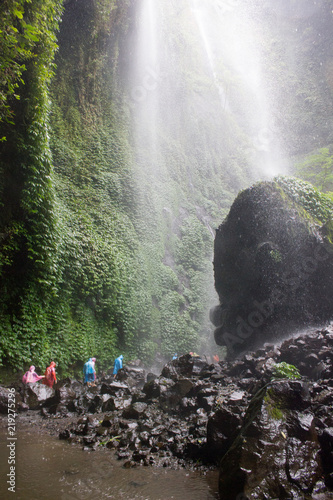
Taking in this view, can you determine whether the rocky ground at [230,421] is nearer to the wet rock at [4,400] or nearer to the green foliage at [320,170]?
the wet rock at [4,400]

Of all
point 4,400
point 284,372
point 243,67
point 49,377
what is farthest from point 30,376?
point 243,67

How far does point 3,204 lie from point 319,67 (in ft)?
159

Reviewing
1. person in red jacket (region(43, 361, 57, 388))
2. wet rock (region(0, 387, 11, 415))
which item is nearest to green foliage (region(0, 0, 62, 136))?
wet rock (region(0, 387, 11, 415))

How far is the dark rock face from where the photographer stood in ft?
42.4

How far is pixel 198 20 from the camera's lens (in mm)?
45750

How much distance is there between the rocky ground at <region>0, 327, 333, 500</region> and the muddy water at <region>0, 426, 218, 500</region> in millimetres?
308

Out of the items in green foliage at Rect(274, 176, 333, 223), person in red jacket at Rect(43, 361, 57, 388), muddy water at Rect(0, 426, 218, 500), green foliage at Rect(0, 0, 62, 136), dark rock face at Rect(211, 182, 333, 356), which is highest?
green foliage at Rect(0, 0, 62, 136)

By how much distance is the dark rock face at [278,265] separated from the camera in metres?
12.9

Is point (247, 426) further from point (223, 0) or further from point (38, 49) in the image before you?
point (223, 0)

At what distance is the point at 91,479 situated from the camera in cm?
419

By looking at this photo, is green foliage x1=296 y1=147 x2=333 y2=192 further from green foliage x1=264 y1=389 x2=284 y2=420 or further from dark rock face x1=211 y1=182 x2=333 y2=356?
green foliage x1=264 y1=389 x2=284 y2=420

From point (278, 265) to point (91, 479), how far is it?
10.7m

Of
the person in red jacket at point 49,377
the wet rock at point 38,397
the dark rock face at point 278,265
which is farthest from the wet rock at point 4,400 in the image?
the dark rock face at point 278,265

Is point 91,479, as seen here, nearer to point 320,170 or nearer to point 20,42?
point 20,42
